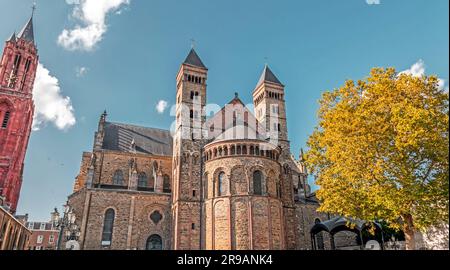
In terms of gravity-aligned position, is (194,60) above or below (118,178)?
above

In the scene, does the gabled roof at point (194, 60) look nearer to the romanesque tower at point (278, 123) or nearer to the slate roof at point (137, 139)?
the romanesque tower at point (278, 123)

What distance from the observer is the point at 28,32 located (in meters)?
54.7

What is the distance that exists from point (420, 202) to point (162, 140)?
1301 inches

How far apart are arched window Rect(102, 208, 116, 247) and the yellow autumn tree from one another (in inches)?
904

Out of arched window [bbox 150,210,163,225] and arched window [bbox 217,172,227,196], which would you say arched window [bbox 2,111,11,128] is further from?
arched window [bbox 217,172,227,196]

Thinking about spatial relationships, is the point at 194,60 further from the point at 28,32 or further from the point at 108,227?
the point at 28,32

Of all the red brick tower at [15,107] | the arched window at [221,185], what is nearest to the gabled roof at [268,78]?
the arched window at [221,185]

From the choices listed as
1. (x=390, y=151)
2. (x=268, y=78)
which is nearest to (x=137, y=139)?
(x=268, y=78)

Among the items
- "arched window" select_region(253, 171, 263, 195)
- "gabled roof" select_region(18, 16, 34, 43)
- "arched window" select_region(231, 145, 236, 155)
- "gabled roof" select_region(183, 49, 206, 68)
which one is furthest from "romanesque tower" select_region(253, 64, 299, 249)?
"gabled roof" select_region(18, 16, 34, 43)

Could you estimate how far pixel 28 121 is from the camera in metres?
49.4

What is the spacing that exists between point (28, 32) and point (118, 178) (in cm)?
3879
